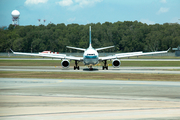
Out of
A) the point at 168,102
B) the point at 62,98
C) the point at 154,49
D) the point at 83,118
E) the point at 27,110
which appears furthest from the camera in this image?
the point at 154,49

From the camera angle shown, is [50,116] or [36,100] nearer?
[50,116]

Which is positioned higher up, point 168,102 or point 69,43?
point 69,43

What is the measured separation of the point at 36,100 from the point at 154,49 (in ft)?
572

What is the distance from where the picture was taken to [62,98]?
67.4 ft

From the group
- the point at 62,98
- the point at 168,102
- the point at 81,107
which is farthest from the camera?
the point at 62,98

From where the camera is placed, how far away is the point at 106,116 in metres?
14.8

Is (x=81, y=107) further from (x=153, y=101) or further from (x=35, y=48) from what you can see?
(x=35, y=48)

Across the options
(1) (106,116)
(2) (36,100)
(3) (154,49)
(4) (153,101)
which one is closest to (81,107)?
(1) (106,116)

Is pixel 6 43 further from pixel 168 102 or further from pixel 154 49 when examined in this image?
pixel 168 102

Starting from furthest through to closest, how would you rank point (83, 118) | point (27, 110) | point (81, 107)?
1. point (81, 107)
2. point (27, 110)
3. point (83, 118)

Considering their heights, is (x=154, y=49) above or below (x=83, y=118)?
above

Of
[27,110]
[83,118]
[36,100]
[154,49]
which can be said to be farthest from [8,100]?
[154,49]

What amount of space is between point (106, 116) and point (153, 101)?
5.98 metres

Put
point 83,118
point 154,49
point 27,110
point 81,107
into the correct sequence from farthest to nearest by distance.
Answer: point 154,49 → point 81,107 → point 27,110 → point 83,118
